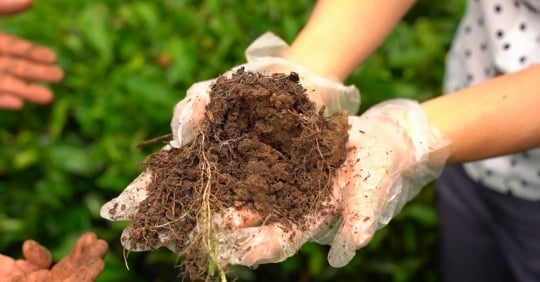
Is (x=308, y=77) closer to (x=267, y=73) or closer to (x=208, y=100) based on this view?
(x=267, y=73)

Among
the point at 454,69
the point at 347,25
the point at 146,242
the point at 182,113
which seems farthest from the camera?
the point at 454,69

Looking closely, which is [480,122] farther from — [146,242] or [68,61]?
[68,61]

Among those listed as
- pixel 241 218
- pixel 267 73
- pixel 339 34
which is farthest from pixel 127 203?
pixel 339 34

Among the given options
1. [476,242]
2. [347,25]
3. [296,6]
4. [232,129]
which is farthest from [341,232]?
[296,6]

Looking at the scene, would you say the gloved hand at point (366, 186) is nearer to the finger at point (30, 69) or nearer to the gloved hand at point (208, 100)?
the gloved hand at point (208, 100)

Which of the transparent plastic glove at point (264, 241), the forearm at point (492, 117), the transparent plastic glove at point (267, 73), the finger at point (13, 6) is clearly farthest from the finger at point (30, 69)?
the forearm at point (492, 117)
